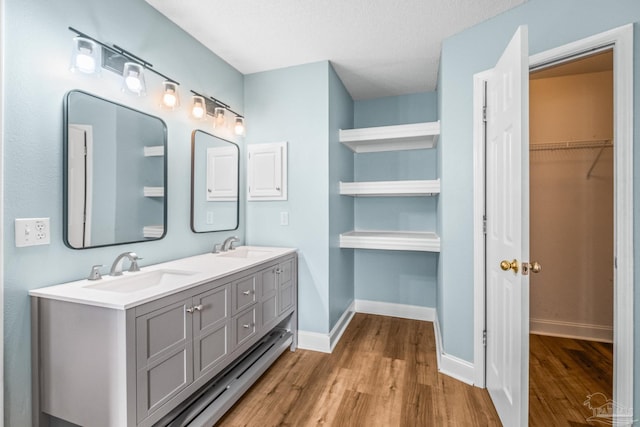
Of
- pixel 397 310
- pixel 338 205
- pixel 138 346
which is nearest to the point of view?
pixel 138 346

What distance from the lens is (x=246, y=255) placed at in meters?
2.52

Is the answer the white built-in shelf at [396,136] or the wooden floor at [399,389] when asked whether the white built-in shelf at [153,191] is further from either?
the white built-in shelf at [396,136]

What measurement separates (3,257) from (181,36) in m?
1.73

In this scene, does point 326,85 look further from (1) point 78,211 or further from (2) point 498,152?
(1) point 78,211

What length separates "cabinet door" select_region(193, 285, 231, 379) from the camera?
1.50 metres

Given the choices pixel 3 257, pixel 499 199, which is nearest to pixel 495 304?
pixel 499 199

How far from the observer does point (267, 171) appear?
9.00 ft

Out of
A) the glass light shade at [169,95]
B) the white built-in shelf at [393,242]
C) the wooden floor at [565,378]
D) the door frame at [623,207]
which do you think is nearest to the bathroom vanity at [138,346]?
the glass light shade at [169,95]

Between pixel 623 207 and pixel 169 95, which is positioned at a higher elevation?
pixel 169 95

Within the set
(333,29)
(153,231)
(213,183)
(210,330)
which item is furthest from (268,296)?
(333,29)

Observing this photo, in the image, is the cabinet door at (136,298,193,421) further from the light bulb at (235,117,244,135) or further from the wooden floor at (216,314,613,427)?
the light bulb at (235,117,244,135)

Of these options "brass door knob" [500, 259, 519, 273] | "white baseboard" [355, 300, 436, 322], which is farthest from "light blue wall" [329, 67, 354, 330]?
"brass door knob" [500, 259, 519, 273]

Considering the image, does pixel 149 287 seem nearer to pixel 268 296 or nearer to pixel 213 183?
pixel 268 296

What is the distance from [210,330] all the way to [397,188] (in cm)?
197
